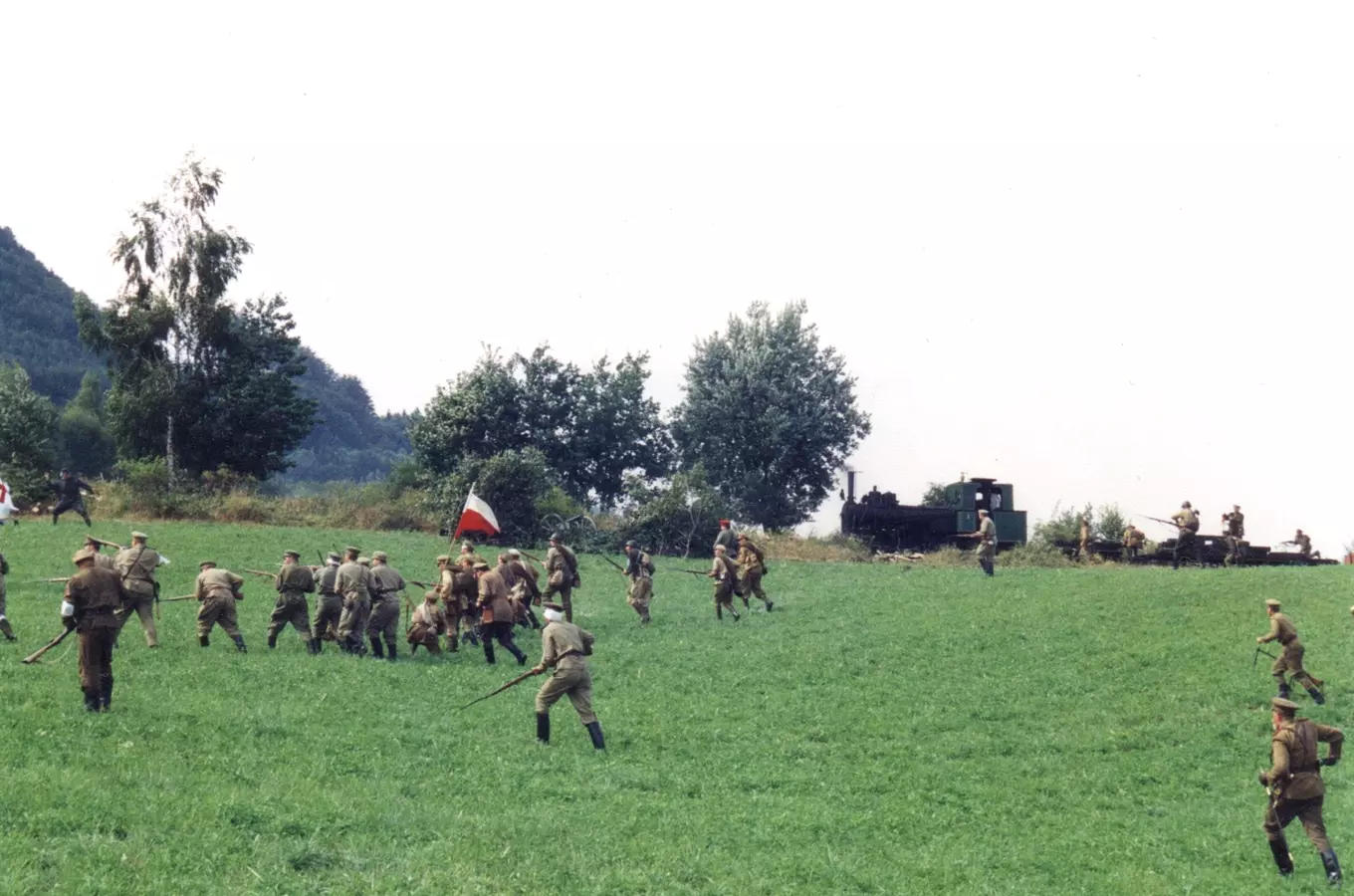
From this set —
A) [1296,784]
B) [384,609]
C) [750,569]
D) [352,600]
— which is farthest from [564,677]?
[750,569]

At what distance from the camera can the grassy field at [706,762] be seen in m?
13.8

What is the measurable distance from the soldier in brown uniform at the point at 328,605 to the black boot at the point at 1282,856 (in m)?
17.9

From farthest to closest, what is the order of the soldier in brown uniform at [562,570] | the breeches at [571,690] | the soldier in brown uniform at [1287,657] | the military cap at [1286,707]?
the soldier in brown uniform at [562,570]
the soldier in brown uniform at [1287,657]
the breeches at [571,690]
the military cap at [1286,707]

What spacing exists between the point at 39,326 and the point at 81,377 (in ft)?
39.4

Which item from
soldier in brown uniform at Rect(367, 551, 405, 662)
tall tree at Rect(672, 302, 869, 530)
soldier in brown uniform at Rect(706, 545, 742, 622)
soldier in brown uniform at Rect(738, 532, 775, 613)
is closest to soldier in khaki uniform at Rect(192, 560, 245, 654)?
soldier in brown uniform at Rect(367, 551, 405, 662)

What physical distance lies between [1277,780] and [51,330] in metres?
125

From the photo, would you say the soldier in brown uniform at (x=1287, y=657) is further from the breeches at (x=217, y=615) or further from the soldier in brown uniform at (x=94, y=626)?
the breeches at (x=217, y=615)

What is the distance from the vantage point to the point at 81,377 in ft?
369

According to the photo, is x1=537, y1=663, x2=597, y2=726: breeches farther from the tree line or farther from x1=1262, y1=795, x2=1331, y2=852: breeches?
the tree line

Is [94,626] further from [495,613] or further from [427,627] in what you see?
[427,627]

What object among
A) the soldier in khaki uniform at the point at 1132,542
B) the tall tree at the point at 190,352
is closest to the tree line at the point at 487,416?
the tall tree at the point at 190,352

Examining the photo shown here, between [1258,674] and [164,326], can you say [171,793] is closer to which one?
[1258,674]

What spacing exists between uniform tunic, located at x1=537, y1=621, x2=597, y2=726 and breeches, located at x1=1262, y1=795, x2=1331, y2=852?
9428mm

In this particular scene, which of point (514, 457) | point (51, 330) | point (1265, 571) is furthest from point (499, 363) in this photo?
point (51, 330)
